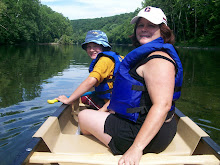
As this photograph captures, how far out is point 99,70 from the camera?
102 inches

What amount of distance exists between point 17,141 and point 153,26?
2666 millimetres

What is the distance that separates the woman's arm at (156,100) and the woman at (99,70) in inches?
42.5

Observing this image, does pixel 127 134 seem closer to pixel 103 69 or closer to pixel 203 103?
pixel 103 69

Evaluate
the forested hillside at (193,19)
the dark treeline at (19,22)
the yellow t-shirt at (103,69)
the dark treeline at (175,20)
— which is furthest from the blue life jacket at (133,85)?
the dark treeline at (19,22)

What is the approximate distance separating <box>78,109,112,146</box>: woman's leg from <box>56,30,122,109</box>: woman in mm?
457

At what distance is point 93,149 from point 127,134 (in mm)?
564

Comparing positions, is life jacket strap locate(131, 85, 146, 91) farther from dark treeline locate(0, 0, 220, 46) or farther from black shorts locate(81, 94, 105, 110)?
dark treeline locate(0, 0, 220, 46)

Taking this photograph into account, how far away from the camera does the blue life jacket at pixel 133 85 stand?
177cm

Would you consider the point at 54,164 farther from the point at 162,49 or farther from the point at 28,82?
the point at 28,82

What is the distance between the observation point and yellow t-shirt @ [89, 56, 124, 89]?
257 cm

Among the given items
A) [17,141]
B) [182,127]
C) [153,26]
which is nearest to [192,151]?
[182,127]

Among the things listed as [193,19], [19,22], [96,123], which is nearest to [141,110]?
[96,123]

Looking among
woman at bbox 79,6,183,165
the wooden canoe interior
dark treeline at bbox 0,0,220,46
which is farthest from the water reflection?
dark treeline at bbox 0,0,220,46

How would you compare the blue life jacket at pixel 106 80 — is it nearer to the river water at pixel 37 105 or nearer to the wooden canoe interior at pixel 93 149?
the wooden canoe interior at pixel 93 149
